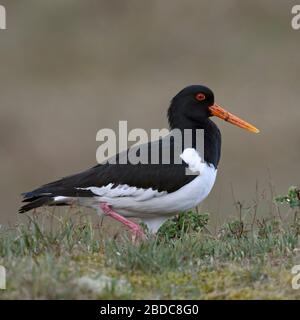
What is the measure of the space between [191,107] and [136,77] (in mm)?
14152

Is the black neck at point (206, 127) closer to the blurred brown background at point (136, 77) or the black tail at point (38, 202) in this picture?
the black tail at point (38, 202)

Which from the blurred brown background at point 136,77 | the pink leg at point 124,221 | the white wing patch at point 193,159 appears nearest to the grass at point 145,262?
the pink leg at point 124,221

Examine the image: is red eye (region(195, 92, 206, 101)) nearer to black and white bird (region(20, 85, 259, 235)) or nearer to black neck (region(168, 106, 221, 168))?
black neck (region(168, 106, 221, 168))

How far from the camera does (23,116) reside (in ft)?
71.6

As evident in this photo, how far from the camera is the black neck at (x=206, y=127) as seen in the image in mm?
9453

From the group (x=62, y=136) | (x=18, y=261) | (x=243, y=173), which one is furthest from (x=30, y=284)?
(x=62, y=136)

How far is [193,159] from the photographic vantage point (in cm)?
910

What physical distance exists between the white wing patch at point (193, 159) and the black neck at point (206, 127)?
0.73ft

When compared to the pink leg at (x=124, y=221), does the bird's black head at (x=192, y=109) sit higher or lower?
higher

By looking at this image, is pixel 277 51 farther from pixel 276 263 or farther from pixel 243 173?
pixel 276 263

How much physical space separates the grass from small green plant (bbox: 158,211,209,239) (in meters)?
0.35

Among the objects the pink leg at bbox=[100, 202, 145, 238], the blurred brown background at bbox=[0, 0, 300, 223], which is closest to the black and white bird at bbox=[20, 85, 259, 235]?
the pink leg at bbox=[100, 202, 145, 238]

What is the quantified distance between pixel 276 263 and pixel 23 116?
15071mm

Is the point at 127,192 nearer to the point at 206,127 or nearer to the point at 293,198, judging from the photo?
the point at 206,127
